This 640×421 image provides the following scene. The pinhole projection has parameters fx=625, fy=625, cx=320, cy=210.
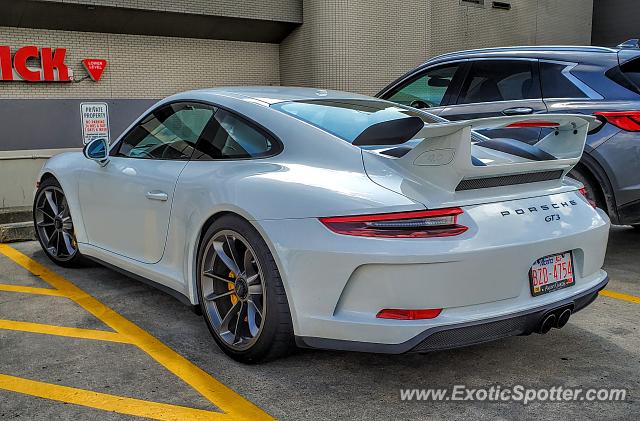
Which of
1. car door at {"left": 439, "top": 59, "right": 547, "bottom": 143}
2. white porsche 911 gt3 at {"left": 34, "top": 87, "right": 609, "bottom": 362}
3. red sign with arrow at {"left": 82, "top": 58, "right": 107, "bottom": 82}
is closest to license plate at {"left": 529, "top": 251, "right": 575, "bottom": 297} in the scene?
white porsche 911 gt3 at {"left": 34, "top": 87, "right": 609, "bottom": 362}

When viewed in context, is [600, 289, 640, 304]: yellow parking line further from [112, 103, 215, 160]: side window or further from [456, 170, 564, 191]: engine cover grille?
[112, 103, 215, 160]: side window

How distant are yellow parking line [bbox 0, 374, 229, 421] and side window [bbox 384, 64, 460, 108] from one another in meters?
4.31

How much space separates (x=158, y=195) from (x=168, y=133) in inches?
21.2

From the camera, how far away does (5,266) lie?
5.62 metres

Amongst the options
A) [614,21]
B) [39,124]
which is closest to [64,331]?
[39,124]

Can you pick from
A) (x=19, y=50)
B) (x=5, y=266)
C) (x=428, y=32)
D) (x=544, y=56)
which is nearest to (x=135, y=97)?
(x=19, y=50)

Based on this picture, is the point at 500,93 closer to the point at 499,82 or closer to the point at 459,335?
the point at 499,82

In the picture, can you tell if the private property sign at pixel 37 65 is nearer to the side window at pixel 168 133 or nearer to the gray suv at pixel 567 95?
the gray suv at pixel 567 95

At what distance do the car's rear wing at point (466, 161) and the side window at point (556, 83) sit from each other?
223 cm

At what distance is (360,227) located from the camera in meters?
2.71

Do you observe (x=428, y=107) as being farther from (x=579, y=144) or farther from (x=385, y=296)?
(x=385, y=296)

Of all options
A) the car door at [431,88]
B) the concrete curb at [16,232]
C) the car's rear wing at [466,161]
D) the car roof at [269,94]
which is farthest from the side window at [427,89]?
the concrete curb at [16,232]

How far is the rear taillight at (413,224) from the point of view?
2.66 metres

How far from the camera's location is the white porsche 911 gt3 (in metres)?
2.67
